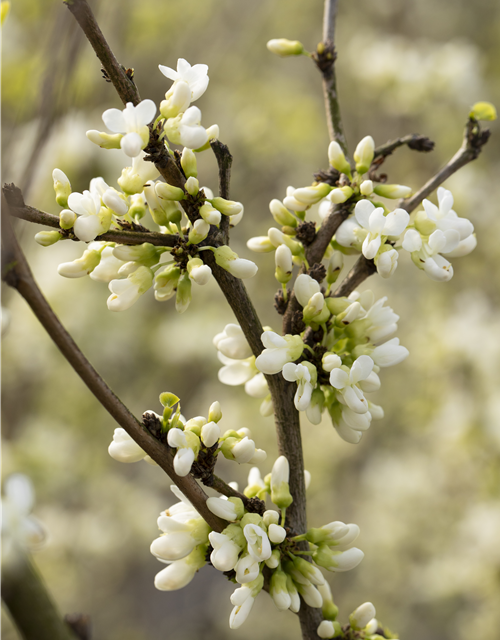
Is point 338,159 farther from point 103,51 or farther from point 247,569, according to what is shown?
point 247,569

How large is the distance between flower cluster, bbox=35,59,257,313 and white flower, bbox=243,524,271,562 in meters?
0.27

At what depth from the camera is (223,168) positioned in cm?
62

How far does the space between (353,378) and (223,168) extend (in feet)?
0.96

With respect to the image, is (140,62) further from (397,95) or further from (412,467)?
(412,467)

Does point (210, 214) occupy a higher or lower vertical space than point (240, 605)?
higher

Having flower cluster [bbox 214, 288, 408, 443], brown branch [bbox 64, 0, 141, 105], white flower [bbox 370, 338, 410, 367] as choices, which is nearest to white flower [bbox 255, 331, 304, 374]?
flower cluster [bbox 214, 288, 408, 443]

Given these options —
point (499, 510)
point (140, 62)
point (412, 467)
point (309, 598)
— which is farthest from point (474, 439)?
point (140, 62)

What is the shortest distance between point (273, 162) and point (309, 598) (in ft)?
12.3

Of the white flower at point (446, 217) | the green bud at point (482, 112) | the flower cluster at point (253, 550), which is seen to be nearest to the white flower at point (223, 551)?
the flower cluster at point (253, 550)

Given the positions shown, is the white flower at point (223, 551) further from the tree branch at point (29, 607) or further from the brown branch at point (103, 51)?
the brown branch at point (103, 51)

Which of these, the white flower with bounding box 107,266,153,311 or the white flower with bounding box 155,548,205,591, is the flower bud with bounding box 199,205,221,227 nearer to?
the white flower with bounding box 107,266,153,311

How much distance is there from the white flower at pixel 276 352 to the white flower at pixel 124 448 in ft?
0.58

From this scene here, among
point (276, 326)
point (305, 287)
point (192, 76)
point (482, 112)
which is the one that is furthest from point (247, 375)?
point (276, 326)

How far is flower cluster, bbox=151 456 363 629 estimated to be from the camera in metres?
0.58
